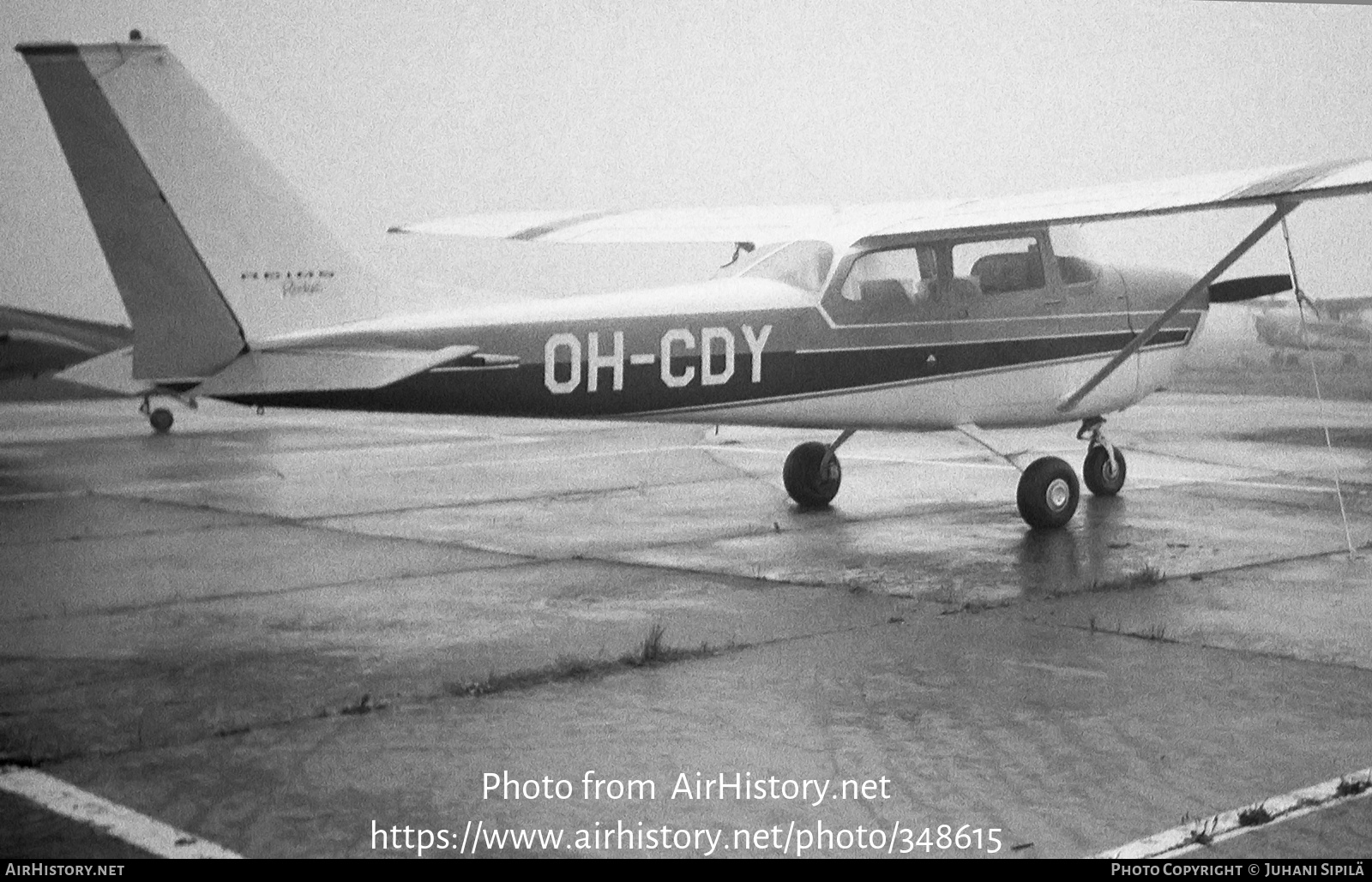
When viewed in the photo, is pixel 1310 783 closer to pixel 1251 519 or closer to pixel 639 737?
pixel 639 737

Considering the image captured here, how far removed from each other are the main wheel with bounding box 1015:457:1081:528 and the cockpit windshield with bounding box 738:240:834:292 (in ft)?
5.68

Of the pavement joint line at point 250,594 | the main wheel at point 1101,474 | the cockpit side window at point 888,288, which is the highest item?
the cockpit side window at point 888,288

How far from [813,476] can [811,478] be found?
0.07ft

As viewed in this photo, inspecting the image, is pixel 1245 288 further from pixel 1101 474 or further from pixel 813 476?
pixel 813 476

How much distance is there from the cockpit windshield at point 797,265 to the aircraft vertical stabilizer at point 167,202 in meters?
3.10

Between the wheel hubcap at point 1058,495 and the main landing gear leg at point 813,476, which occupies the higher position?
the main landing gear leg at point 813,476

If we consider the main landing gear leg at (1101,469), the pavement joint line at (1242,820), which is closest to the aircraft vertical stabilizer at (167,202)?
the pavement joint line at (1242,820)

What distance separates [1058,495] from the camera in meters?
9.77

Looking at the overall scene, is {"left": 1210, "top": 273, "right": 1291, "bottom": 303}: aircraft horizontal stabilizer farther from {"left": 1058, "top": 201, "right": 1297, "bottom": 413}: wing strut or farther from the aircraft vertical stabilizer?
the aircraft vertical stabilizer

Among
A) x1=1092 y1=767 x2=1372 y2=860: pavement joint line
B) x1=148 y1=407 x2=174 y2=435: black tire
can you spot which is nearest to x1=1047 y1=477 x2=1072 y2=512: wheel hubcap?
x1=1092 y1=767 x2=1372 y2=860: pavement joint line

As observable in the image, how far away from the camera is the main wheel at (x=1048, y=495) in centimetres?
971

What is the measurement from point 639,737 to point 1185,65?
1555 cm

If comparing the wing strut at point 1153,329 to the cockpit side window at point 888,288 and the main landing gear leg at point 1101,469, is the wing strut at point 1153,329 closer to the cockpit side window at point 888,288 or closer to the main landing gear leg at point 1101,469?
the main landing gear leg at point 1101,469

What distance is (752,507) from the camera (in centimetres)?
1103
